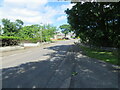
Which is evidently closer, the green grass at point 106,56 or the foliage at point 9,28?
the green grass at point 106,56

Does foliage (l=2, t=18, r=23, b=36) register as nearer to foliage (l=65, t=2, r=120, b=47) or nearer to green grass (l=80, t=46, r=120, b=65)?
foliage (l=65, t=2, r=120, b=47)

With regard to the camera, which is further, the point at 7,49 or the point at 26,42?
the point at 26,42

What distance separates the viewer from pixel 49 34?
45.3 meters

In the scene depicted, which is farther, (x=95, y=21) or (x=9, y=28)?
(x=9, y=28)

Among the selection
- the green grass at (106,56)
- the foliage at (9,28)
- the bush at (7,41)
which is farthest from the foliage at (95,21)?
the foliage at (9,28)

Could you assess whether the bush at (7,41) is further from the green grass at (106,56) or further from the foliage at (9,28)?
the foliage at (9,28)

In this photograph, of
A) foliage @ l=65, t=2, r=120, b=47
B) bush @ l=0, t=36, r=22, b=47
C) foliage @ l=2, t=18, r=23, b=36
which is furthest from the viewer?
foliage @ l=2, t=18, r=23, b=36

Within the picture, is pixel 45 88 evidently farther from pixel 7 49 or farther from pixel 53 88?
pixel 7 49

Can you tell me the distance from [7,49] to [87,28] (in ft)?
49.8

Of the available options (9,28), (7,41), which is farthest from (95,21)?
(9,28)

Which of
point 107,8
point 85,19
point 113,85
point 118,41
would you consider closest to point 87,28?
point 85,19

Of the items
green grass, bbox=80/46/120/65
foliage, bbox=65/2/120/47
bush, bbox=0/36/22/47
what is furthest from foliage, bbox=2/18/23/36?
green grass, bbox=80/46/120/65

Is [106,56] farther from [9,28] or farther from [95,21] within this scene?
[9,28]

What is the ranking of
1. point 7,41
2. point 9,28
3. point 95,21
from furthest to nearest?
point 9,28, point 7,41, point 95,21
